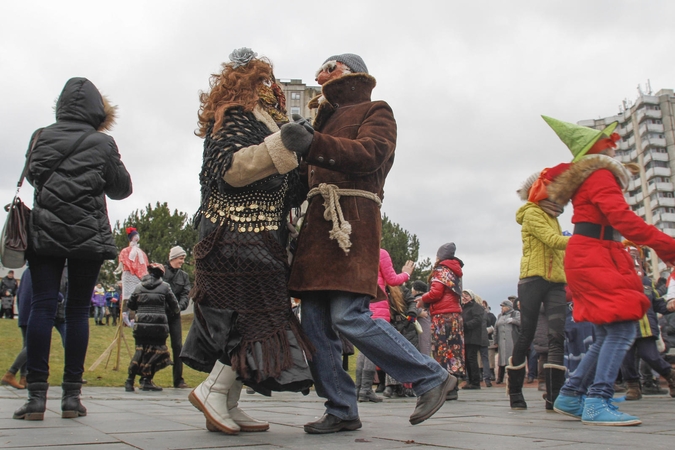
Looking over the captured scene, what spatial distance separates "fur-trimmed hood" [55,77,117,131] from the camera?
14.5 ft

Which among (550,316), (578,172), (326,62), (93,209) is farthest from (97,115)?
(550,316)

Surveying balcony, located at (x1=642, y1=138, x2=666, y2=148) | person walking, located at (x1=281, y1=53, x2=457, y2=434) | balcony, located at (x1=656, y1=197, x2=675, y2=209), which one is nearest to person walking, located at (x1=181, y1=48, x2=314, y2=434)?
person walking, located at (x1=281, y1=53, x2=457, y2=434)

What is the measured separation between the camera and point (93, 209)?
425cm

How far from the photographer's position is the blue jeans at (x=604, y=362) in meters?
3.90

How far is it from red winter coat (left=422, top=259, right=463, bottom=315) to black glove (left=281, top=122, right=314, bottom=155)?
5814mm

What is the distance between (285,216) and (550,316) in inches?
100

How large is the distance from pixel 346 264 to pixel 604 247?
1.90 meters

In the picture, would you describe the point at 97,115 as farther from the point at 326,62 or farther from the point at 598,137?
the point at 598,137

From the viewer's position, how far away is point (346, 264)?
3.37m

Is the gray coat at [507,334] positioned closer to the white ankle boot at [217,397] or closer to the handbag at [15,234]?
the white ankle boot at [217,397]

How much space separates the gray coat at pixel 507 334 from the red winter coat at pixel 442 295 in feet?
12.8

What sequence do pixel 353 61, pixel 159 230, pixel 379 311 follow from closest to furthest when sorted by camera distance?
pixel 353 61
pixel 379 311
pixel 159 230

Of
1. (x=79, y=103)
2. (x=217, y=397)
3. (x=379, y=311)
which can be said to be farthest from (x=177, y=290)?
(x=217, y=397)

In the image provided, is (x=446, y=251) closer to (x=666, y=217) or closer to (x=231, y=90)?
(x=231, y=90)
